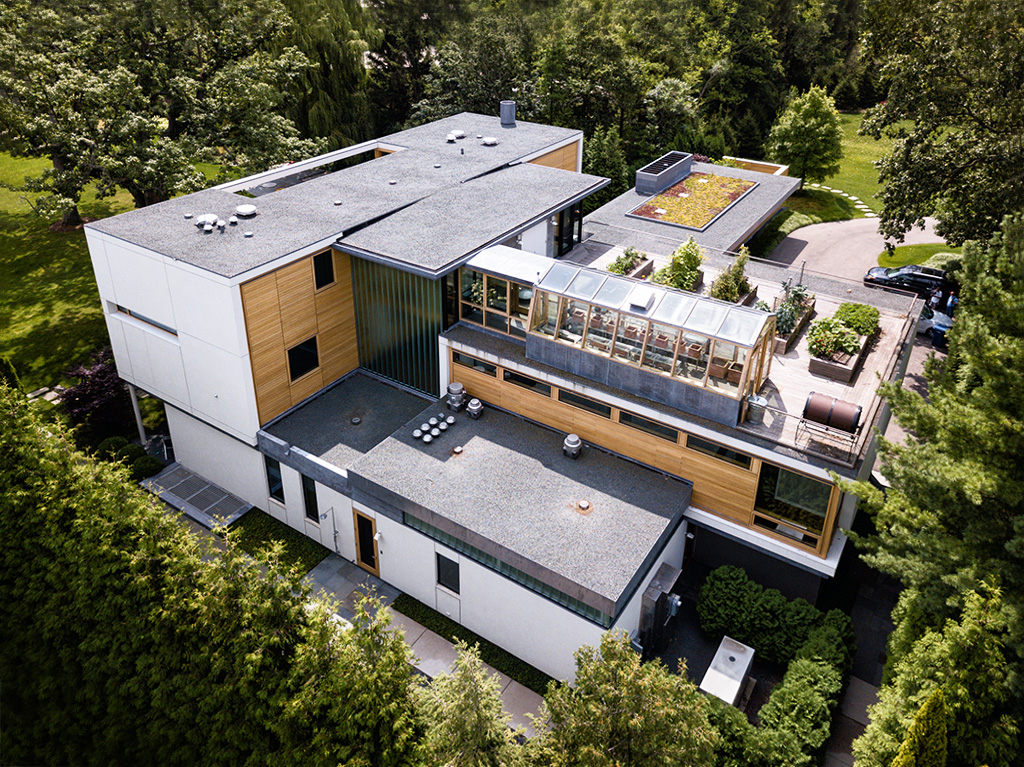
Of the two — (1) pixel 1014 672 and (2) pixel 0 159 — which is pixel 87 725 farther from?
(2) pixel 0 159

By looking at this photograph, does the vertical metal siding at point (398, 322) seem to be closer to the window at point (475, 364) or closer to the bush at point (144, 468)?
the window at point (475, 364)

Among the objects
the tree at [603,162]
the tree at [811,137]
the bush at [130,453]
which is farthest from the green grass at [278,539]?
the tree at [811,137]

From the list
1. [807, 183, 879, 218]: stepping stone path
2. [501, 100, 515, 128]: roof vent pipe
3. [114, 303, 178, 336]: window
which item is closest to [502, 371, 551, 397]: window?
[114, 303, 178, 336]: window

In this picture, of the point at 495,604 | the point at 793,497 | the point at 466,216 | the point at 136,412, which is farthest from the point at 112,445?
the point at 793,497

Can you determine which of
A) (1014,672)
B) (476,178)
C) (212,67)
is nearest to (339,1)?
(212,67)

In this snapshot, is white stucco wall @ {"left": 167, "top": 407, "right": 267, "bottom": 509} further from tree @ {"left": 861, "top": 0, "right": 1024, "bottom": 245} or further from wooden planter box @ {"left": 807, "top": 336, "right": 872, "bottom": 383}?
tree @ {"left": 861, "top": 0, "right": 1024, "bottom": 245}
